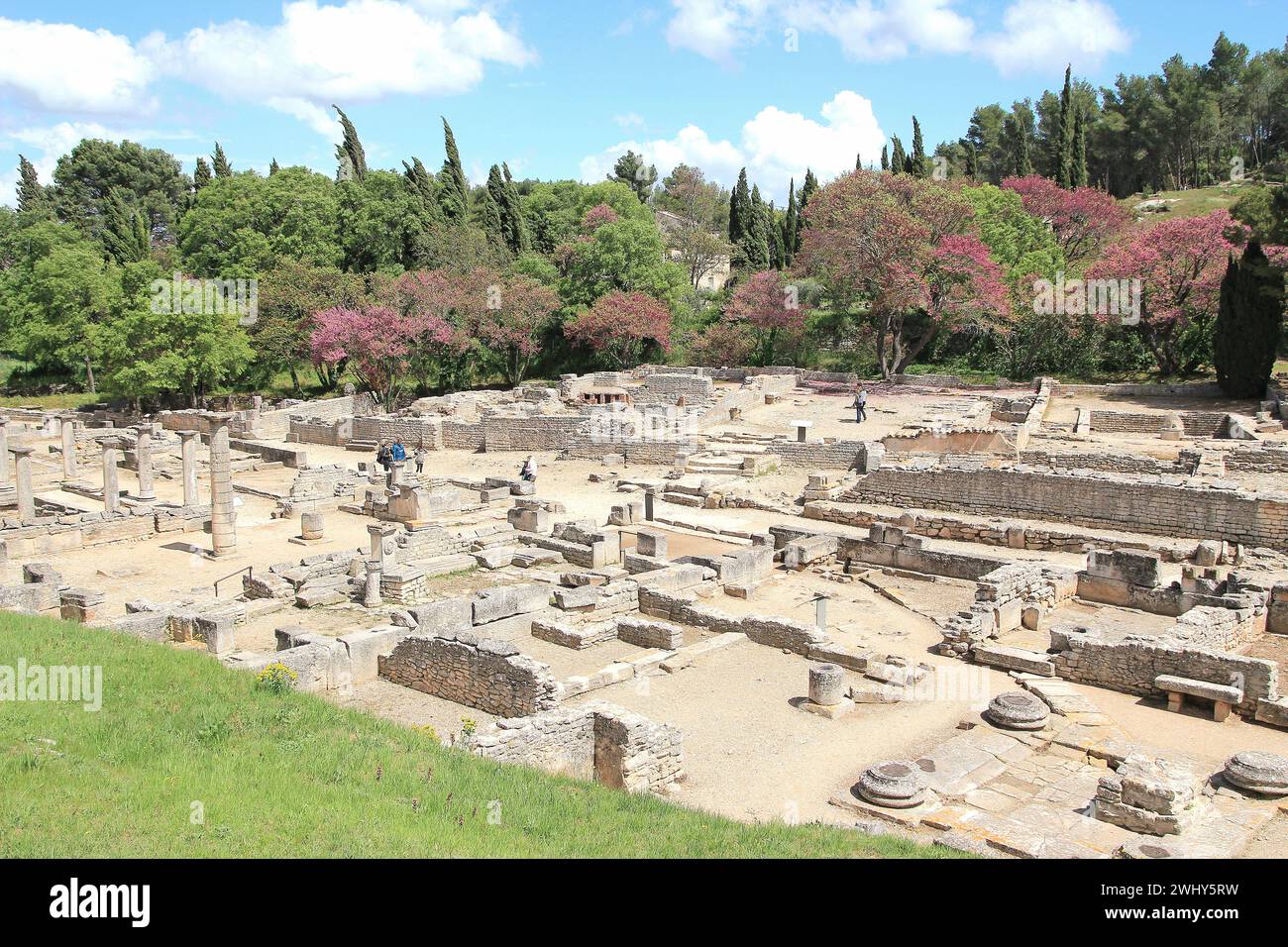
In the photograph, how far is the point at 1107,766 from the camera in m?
12.0

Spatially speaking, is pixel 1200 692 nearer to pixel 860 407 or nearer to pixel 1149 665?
pixel 1149 665

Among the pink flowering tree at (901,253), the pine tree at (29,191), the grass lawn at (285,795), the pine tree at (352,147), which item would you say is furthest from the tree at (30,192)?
the grass lawn at (285,795)

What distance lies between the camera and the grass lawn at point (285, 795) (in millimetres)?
7230

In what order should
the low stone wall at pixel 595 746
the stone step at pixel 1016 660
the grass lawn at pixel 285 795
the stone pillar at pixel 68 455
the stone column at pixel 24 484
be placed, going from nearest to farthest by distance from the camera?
the grass lawn at pixel 285 795
the low stone wall at pixel 595 746
the stone step at pixel 1016 660
the stone column at pixel 24 484
the stone pillar at pixel 68 455

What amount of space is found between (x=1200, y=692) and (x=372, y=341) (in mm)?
39603

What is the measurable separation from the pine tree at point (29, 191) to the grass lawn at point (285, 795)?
80.1 meters

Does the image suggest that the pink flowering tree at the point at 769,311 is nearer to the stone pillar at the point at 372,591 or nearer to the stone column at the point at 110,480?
the stone column at the point at 110,480

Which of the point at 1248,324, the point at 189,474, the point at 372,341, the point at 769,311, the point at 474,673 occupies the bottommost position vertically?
the point at 474,673

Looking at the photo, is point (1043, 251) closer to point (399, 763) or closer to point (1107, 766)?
point (1107, 766)

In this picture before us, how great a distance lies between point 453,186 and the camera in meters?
63.0

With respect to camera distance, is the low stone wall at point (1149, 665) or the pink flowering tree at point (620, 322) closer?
the low stone wall at point (1149, 665)

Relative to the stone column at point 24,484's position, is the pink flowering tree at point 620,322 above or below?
above

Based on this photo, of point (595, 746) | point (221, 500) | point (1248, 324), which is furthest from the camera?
point (1248, 324)

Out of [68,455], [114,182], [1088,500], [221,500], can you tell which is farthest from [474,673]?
[114,182]
